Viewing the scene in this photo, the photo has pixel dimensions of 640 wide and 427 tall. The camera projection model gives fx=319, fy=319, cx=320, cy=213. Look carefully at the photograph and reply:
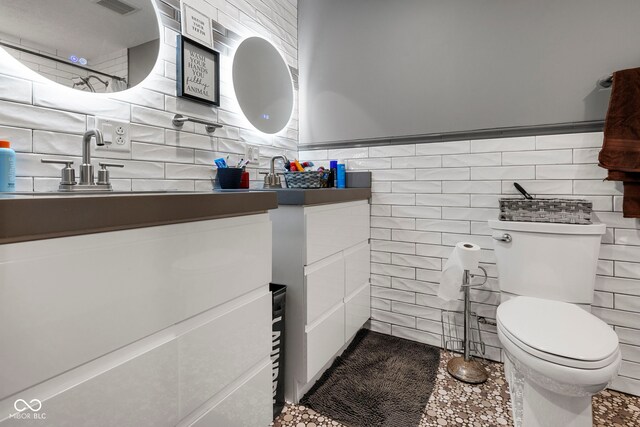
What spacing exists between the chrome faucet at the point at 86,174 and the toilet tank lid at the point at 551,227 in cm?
176

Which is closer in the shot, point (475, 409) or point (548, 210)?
point (475, 409)

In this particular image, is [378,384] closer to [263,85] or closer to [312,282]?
[312,282]

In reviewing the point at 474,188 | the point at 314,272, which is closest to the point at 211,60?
the point at 314,272

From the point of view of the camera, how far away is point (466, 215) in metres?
1.92

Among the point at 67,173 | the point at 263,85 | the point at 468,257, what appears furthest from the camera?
the point at 263,85

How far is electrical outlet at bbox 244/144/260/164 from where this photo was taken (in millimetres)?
1904

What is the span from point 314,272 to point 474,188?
3.64ft

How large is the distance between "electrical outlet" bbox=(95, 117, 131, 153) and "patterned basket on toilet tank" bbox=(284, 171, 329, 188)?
0.83 meters

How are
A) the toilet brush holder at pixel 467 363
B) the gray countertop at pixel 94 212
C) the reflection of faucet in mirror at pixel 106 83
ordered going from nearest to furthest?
the gray countertop at pixel 94 212, the reflection of faucet in mirror at pixel 106 83, the toilet brush holder at pixel 467 363

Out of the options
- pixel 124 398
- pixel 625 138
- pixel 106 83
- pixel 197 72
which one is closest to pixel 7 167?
pixel 106 83

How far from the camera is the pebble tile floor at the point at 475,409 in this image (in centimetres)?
139

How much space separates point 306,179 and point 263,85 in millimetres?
745

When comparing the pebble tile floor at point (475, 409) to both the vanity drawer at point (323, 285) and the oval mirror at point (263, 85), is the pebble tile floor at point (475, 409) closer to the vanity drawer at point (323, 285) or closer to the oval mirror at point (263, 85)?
the vanity drawer at point (323, 285)

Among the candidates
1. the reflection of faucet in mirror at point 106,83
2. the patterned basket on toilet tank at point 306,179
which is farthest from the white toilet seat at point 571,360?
the reflection of faucet in mirror at point 106,83
